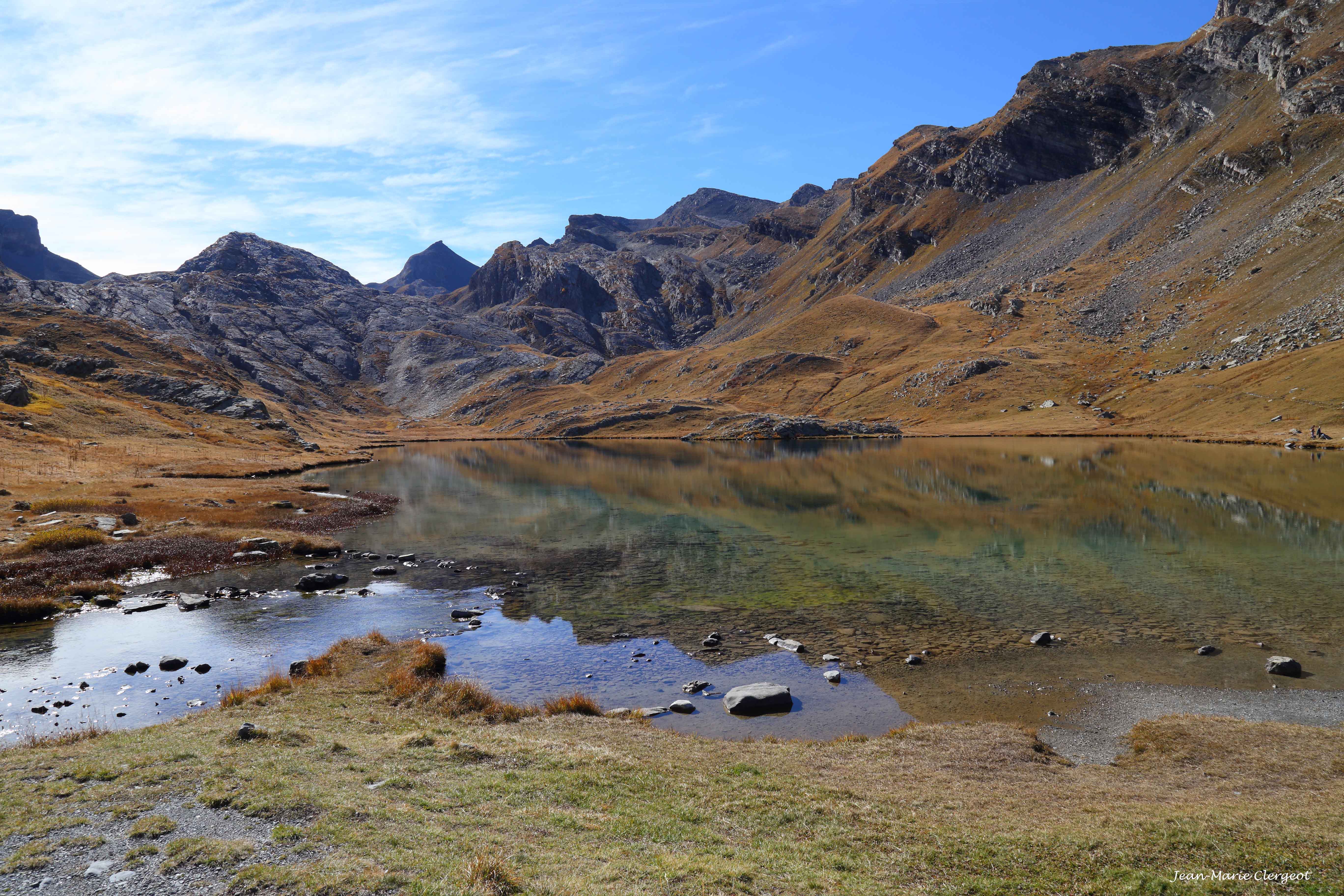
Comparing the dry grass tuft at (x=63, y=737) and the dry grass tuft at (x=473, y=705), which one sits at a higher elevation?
the dry grass tuft at (x=63, y=737)

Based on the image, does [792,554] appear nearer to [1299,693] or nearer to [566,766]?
[1299,693]

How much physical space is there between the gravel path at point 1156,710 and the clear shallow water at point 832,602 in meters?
1.00

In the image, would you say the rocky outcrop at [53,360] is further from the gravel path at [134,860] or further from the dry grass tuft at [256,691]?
the gravel path at [134,860]

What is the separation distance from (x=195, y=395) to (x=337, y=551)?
137m

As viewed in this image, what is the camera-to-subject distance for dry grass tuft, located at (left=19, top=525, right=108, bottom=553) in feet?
144

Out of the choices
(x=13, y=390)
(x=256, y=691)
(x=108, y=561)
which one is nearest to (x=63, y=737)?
(x=256, y=691)

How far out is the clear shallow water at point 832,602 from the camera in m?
26.6

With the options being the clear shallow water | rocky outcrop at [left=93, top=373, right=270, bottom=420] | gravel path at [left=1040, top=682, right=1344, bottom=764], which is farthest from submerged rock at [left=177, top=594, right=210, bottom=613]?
rocky outcrop at [left=93, top=373, right=270, bottom=420]

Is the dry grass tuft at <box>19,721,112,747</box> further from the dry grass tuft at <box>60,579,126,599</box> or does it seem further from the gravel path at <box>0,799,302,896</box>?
the dry grass tuft at <box>60,579,126,599</box>

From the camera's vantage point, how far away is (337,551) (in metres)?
52.6

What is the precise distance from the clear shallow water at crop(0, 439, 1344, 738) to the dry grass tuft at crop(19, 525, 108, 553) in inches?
361

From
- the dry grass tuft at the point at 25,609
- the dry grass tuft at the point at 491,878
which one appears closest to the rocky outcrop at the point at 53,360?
the dry grass tuft at the point at 25,609

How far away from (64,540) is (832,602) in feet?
167

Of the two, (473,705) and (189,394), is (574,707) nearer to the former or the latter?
(473,705)
